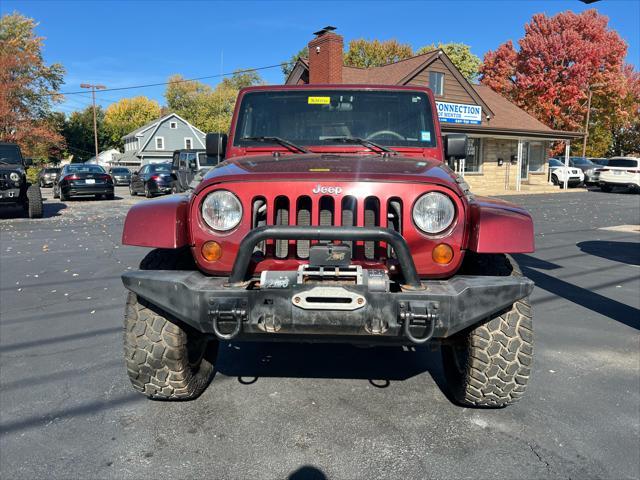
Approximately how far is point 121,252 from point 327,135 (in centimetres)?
588

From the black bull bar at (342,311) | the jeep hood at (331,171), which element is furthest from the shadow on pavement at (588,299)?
the black bull bar at (342,311)

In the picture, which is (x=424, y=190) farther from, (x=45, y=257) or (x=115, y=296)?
(x=45, y=257)

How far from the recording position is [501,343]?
282 cm

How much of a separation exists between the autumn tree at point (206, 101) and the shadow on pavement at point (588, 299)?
57.9 metres

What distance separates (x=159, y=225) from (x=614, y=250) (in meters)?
8.57

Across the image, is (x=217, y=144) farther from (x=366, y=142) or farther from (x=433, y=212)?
Result: (x=433, y=212)

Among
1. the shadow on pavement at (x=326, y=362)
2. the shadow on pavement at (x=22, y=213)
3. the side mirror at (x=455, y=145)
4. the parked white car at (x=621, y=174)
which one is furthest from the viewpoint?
the parked white car at (x=621, y=174)

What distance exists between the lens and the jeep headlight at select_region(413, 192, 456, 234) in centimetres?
269

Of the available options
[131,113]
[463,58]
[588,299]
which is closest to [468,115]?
[588,299]

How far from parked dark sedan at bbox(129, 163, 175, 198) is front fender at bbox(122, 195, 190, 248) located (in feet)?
52.9

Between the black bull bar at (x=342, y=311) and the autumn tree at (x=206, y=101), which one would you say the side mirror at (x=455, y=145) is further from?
the autumn tree at (x=206, y=101)

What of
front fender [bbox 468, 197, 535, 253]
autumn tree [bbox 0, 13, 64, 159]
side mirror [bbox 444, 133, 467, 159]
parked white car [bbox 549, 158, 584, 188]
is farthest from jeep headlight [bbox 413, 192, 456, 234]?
autumn tree [bbox 0, 13, 64, 159]

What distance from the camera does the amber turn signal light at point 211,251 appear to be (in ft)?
8.94

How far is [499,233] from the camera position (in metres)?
2.60
